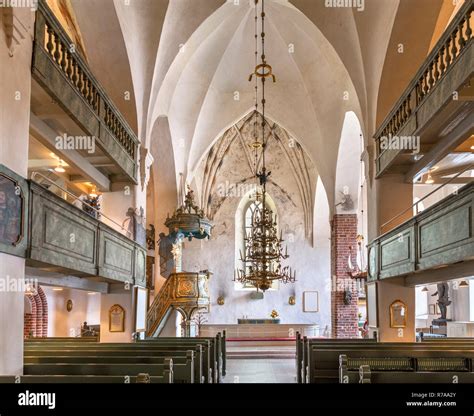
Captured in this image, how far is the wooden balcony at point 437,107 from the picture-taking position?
7.34 metres

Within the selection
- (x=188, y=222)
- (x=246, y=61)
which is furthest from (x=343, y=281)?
(x=246, y=61)

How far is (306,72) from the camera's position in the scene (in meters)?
19.7

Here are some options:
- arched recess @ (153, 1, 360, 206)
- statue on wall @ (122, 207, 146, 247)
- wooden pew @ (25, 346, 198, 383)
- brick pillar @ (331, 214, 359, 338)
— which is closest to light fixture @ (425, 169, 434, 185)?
arched recess @ (153, 1, 360, 206)

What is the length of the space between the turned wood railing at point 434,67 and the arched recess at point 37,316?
10.6m

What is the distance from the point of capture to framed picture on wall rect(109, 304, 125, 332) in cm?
1325

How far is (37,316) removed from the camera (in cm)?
1688

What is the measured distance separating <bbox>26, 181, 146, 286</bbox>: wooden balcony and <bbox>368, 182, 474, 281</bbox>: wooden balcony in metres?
5.35

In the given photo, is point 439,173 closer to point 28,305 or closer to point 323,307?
point 28,305

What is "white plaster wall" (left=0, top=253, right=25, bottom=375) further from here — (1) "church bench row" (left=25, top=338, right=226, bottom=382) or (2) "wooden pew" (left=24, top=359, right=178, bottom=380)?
(1) "church bench row" (left=25, top=338, right=226, bottom=382)

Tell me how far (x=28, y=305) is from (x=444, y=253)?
12.3 meters

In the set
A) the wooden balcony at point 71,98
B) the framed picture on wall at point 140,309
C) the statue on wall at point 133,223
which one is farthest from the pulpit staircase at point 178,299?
the wooden balcony at point 71,98

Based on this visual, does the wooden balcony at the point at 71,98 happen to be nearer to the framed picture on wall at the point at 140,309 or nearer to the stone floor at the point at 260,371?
the framed picture on wall at the point at 140,309

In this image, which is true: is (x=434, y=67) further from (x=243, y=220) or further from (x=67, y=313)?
(x=243, y=220)

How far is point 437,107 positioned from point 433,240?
6.72 ft
